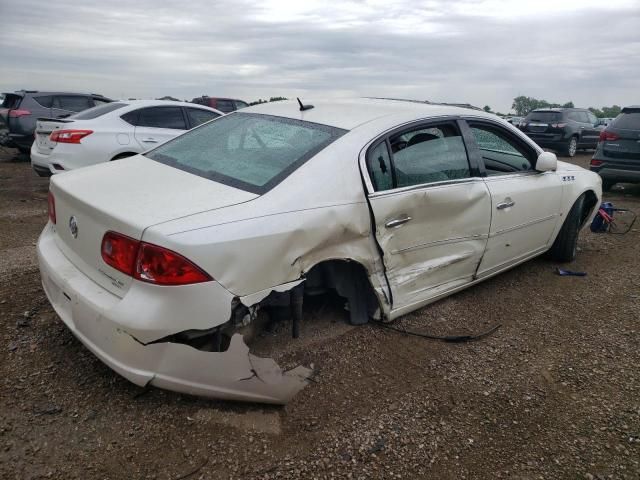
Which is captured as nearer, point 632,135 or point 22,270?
point 22,270

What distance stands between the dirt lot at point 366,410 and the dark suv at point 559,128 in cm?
1256

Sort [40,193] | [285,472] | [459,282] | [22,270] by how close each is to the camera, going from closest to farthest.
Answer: [285,472], [459,282], [22,270], [40,193]

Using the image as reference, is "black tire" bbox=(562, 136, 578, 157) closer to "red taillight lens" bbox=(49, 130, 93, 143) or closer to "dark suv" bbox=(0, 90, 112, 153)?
"dark suv" bbox=(0, 90, 112, 153)

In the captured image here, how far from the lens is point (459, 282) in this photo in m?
3.48

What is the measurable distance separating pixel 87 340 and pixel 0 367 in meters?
0.73

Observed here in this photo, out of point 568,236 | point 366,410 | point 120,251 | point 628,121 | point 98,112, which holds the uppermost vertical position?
point 628,121

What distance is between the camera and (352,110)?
3.15 metres

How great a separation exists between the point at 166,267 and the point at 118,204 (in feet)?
1.57

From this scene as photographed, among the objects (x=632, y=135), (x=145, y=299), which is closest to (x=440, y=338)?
(x=145, y=299)

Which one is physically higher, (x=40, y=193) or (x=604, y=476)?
(x=604, y=476)

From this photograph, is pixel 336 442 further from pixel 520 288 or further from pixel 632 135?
pixel 632 135

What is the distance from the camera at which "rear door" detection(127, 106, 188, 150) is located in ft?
23.5

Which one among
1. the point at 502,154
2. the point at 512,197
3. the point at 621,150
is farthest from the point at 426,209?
the point at 621,150

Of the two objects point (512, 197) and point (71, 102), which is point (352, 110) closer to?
point (512, 197)
